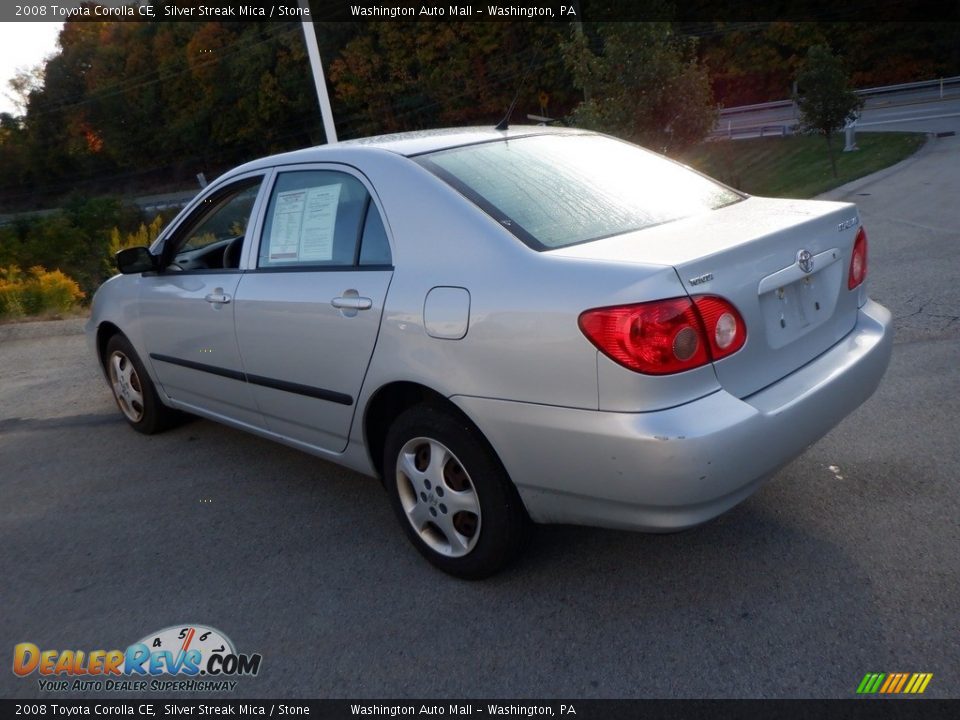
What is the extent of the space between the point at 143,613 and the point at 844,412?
2743 millimetres

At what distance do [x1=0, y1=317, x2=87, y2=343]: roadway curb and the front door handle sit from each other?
5.94 metres

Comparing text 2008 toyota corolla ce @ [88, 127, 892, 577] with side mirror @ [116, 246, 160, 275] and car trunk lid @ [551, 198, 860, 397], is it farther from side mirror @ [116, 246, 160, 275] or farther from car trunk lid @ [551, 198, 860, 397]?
side mirror @ [116, 246, 160, 275]

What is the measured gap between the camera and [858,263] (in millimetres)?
3457

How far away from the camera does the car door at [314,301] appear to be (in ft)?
11.3

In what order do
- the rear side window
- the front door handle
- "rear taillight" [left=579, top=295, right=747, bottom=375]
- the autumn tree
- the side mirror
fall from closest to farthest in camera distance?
"rear taillight" [left=579, top=295, right=747, bottom=375]
the rear side window
the front door handle
the side mirror
the autumn tree

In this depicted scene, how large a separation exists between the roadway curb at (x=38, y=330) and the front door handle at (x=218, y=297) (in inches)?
234

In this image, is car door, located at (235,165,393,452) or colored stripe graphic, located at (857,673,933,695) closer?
colored stripe graphic, located at (857,673,933,695)

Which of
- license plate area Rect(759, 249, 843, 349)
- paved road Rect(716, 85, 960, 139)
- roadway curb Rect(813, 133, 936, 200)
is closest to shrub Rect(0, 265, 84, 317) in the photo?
license plate area Rect(759, 249, 843, 349)

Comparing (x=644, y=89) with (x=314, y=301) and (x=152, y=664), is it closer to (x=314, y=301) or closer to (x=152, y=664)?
(x=314, y=301)

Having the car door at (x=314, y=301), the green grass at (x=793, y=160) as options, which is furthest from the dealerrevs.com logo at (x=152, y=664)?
the green grass at (x=793, y=160)

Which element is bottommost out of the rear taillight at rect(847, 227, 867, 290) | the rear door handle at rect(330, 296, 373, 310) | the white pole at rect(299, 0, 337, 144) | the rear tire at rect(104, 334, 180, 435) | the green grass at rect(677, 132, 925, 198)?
the green grass at rect(677, 132, 925, 198)

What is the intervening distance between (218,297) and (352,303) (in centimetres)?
112

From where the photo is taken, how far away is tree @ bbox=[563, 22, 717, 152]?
14.0m

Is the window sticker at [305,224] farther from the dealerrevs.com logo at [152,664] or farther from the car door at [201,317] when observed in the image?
the dealerrevs.com logo at [152,664]
